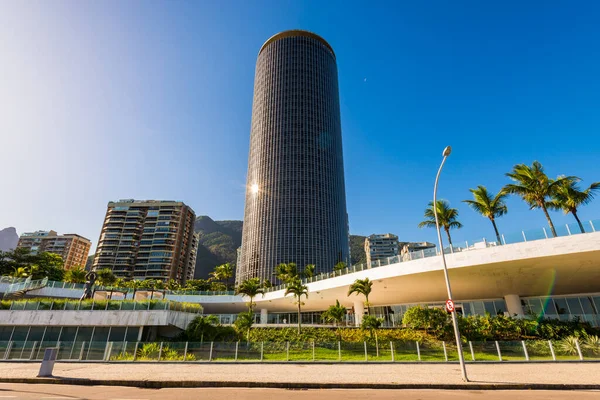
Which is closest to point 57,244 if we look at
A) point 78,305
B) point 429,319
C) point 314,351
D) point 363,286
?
point 78,305

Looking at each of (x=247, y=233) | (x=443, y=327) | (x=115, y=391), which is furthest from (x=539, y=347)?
(x=247, y=233)

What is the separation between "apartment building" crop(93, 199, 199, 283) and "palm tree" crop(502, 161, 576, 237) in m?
119

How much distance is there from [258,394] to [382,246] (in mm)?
172548

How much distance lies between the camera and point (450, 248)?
26.2 m

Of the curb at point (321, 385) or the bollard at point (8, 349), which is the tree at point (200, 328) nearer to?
the bollard at point (8, 349)

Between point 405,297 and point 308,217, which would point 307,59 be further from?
point 405,297

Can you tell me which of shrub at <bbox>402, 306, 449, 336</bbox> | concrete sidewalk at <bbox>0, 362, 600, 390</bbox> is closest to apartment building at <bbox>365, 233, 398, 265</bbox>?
shrub at <bbox>402, 306, 449, 336</bbox>

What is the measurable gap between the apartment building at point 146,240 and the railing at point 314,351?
341 ft

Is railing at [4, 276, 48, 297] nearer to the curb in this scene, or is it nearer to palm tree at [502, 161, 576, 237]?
the curb

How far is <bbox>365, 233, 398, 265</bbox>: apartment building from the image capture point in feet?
564

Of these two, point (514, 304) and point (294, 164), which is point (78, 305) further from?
point (294, 164)

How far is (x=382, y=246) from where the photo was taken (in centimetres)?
17412

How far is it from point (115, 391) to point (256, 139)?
119265mm

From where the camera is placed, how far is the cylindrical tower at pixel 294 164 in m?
105
